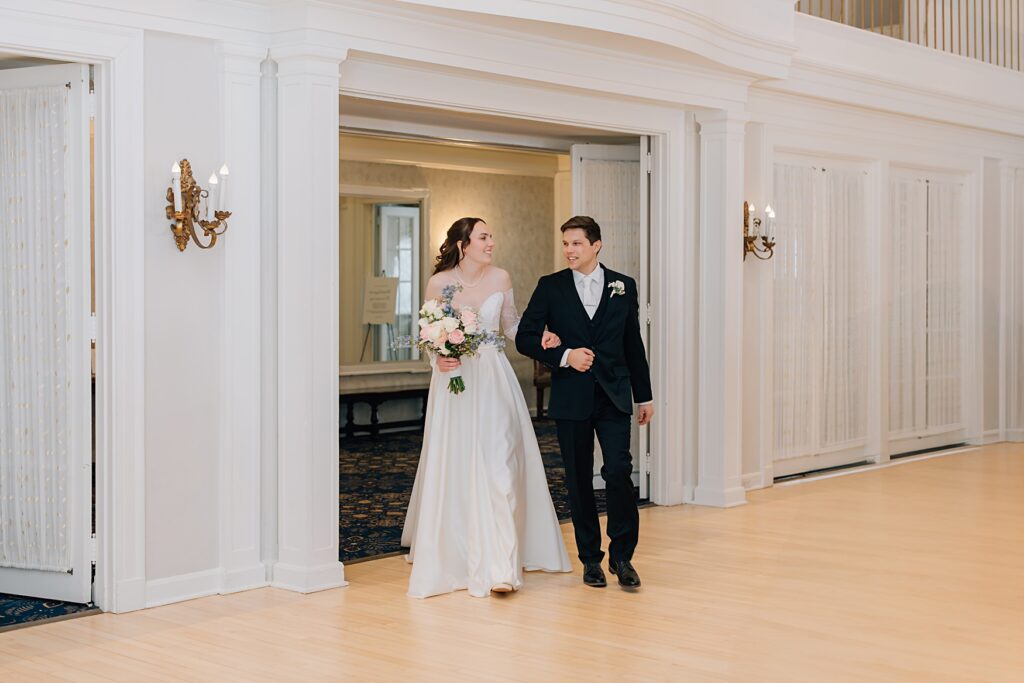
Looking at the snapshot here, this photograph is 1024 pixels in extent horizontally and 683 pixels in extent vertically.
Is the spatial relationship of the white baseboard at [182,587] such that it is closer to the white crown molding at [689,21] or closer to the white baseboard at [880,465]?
the white crown molding at [689,21]

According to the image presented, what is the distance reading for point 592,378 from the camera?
19.7 ft

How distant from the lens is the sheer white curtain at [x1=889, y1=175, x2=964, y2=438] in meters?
10.5

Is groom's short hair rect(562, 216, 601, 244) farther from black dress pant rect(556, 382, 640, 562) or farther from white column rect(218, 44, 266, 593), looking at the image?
white column rect(218, 44, 266, 593)

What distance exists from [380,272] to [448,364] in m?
6.53

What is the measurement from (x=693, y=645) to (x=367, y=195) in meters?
7.92

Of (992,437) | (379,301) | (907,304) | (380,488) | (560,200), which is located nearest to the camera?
(380,488)

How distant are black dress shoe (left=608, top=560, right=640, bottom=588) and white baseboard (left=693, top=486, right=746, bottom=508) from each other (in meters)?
2.30

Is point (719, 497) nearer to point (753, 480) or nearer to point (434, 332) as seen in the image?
point (753, 480)

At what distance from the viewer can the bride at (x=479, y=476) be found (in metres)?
5.93

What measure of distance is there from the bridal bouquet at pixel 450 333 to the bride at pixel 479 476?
0.24 feet

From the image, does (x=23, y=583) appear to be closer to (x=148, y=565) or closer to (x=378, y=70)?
(x=148, y=565)

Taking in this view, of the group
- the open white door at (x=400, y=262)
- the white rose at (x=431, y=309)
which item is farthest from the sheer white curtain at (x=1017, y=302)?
the white rose at (x=431, y=309)

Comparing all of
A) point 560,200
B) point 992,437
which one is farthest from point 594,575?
point 560,200

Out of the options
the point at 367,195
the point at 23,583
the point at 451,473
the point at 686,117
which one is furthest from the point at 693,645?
the point at 367,195
